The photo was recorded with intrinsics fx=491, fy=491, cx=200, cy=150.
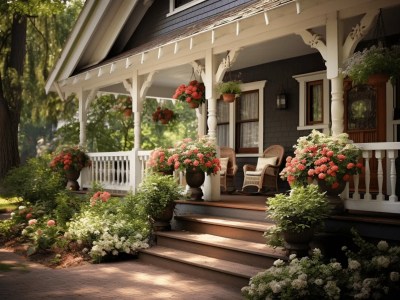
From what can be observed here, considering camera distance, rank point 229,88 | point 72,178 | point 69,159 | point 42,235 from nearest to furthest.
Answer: point 42,235 < point 229,88 < point 69,159 < point 72,178

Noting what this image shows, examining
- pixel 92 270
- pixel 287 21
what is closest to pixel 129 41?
pixel 287 21

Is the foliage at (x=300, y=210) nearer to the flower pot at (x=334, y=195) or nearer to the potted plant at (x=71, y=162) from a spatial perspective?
the flower pot at (x=334, y=195)

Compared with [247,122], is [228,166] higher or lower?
lower

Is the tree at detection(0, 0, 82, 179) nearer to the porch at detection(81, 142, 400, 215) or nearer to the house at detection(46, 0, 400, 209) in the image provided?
the house at detection(46, 0, 400, 209)

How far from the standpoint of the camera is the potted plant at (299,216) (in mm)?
5473

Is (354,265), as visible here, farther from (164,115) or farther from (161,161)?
(164,115)

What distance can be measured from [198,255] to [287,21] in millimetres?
3607

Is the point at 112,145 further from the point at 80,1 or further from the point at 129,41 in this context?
the point at 129,41

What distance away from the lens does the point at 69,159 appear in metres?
12.1

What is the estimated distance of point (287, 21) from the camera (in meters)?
7.17

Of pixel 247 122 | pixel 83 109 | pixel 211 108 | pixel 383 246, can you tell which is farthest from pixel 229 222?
pixel 83 109

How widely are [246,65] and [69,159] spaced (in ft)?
15.9

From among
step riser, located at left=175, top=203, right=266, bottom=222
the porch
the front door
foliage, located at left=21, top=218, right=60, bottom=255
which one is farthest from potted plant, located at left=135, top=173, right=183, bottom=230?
the front door

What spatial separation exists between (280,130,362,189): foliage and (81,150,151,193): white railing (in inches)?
157
